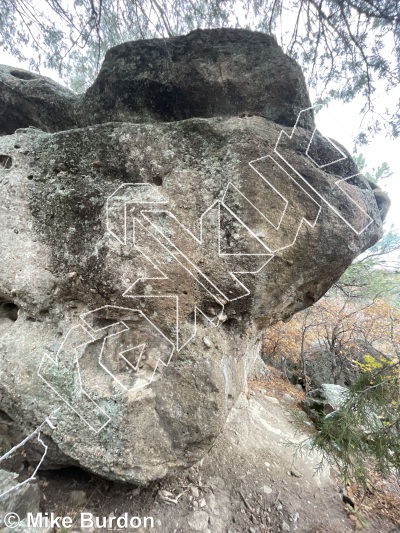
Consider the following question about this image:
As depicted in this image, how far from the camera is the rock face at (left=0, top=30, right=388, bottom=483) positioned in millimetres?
2293

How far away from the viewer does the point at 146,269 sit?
92.0 inches

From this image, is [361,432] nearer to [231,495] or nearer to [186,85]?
[231,495]

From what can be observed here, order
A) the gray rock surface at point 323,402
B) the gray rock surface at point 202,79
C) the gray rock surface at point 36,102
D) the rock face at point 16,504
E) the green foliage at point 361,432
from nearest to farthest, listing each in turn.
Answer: the rock face at point 16,504
the green foliage at point 361,432
the gray rock surface at point 202,79
the gray rock surface at point 36,102
the gray rock surface at point 323,402

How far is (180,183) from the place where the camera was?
2494 millimetres

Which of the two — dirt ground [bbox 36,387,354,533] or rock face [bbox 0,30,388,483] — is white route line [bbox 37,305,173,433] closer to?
rock face [bbox 0,30,388,483]

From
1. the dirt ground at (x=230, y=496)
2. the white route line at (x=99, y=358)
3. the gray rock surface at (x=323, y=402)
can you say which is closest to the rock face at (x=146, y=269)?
the white route line at (x=99, y=358)

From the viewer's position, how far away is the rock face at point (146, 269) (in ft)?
7.52

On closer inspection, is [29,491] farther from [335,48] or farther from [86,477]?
[335,48]

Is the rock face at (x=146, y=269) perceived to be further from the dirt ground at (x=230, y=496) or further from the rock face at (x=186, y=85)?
the rock face at (x=186, y=85)

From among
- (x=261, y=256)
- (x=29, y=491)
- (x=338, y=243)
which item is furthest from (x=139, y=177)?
(x=29, y=491)

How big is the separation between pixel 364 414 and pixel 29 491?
3126 mm
